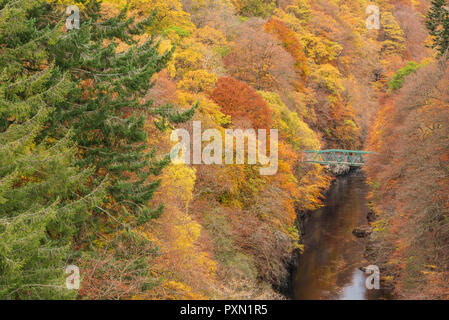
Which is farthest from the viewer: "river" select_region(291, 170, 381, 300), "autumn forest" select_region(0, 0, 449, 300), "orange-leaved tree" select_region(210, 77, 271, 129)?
"orange-leaved tree" select_region(210, 77, 271, 129)

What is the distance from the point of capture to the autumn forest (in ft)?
36.6

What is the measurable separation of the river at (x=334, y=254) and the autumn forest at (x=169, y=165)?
2.85ft

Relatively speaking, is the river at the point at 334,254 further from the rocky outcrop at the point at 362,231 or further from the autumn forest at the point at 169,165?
the autumn forest at the point at 169,165

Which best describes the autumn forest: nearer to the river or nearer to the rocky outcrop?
the rocky outcrop

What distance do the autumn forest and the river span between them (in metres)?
0.87

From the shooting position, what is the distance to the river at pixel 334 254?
2488cm

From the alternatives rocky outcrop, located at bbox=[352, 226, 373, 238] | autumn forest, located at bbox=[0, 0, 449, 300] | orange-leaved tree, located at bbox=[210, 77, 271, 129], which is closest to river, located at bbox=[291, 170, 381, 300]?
rocky outcrop, located at bbox=[352, 226, 373, 238]

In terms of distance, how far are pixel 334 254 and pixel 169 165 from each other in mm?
16081

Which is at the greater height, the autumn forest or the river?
the autumn forest

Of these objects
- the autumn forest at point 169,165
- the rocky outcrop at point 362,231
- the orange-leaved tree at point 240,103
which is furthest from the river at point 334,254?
the orange-leaved tree at point 240,103

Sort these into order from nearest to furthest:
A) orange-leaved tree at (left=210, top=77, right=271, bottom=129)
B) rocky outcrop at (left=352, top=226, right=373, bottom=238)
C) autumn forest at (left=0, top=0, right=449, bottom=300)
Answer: autumn forest at (left=0, top=0, right=449, bottom=300) → orange-leaved tree at (left=210, top=77, right=271, bottom=129) → rocky outcrop at (left=352, top=226, right=373, bottom=238)

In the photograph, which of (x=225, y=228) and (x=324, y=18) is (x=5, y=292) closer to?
(x=225, y=228)
